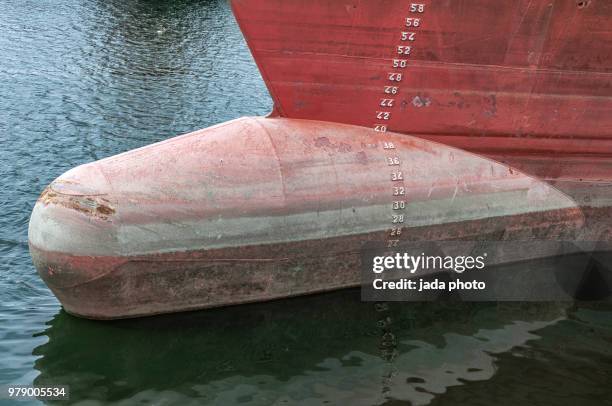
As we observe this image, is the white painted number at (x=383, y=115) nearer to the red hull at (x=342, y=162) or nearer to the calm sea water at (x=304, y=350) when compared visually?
the red hull at (x=342, y=162)

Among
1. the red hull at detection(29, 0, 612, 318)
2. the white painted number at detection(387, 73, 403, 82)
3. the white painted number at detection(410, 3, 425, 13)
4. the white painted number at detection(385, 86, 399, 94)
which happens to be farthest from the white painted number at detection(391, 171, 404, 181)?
the white painted number at detection(410, 3, 425, 13)

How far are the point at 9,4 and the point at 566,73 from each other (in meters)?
24.3

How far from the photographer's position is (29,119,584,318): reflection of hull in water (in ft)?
27.3

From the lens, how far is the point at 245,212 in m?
8.63

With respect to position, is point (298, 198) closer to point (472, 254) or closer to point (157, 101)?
point (472, 254)

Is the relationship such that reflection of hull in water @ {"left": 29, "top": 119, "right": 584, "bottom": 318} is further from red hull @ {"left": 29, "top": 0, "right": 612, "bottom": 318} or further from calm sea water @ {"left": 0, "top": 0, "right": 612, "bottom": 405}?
calm sea water @ {"left": 0, "top": 0, "right": 612, "bottom": 405}

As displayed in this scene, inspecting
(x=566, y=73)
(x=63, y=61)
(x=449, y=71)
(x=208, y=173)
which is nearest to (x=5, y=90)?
(x=63, y=61)

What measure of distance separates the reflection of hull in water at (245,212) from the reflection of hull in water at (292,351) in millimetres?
292

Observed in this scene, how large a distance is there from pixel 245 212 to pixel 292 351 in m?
1.77

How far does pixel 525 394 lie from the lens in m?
7.98

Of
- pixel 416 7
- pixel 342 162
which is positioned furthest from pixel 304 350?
pixel 416 7

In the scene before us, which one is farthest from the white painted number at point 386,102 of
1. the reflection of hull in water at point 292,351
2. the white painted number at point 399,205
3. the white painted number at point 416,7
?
the reflection of hull in water at point 292,351

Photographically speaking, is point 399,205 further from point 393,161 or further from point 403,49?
point 403,49

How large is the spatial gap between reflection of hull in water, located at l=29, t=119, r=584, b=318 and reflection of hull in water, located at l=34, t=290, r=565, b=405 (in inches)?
11.5
